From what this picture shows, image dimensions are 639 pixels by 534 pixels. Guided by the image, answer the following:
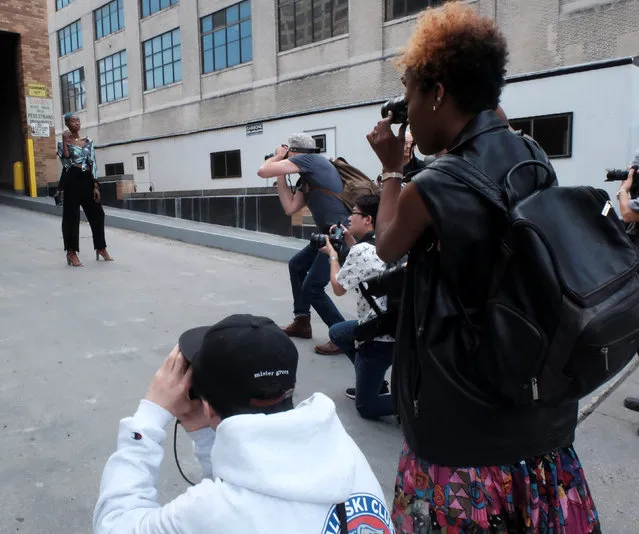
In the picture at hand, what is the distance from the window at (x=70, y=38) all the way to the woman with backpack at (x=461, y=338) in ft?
121

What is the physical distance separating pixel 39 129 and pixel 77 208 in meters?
9.15

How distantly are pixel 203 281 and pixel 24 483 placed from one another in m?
4.43

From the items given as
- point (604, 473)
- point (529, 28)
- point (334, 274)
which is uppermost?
point (529, 28)

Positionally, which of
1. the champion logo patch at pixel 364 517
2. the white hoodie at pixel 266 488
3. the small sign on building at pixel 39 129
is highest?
the small sign on building at pixel 39 129

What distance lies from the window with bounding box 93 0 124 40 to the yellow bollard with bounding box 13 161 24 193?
15990 mm

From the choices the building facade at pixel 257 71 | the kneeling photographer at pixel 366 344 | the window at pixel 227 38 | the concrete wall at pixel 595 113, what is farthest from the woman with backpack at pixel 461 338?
the window at pixel 227 38

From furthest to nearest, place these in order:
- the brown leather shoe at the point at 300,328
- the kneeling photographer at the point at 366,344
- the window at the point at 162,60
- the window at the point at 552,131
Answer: the window at the point at 162,60 → the window at the point at 552,131 → the brown leather shoe at the point at 300,328 → the kneeling photographer at the point at 366,344

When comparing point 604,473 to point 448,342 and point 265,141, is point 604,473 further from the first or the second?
point 265,141

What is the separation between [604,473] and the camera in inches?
116

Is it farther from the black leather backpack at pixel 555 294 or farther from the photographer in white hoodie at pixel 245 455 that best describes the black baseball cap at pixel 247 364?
the black leather backpack at pixel 555 294

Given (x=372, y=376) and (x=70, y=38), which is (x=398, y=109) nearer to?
(x=372, y=376)

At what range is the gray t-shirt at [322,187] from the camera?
4609 millimetres

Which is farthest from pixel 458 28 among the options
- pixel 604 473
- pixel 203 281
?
pixel 203 281

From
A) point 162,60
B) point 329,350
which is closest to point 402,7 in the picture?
point 162,60
